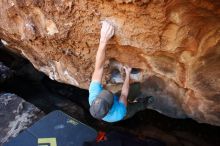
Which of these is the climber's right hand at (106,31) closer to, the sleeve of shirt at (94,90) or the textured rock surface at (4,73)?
the sleeve of shirt at (94,90)

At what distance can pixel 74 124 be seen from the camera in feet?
12.0

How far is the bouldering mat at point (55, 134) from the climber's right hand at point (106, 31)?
1130 millimetres

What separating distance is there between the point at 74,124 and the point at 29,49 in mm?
993

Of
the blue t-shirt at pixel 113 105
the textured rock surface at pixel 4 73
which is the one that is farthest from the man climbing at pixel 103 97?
the textured rock surface at pixel 4 73

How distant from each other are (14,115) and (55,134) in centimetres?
79

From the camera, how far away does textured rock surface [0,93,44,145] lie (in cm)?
387

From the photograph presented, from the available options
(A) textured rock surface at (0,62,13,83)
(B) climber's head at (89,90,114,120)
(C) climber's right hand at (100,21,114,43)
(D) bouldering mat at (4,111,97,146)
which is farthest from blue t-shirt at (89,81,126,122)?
(A) textured rock surface at (0,62,13,83)

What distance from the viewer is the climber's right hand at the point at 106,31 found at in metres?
2.78

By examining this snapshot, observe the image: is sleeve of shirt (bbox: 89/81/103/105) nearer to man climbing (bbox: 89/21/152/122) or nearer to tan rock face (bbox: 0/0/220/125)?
man climbing (bbox: 89/21/152/122)

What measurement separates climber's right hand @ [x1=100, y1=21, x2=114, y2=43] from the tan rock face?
5cm

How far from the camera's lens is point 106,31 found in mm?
2828

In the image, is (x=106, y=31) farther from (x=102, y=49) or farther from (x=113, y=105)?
(x=113, y=105)

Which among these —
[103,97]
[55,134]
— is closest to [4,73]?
[55,134]

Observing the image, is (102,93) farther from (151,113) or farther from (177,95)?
(151,113)
